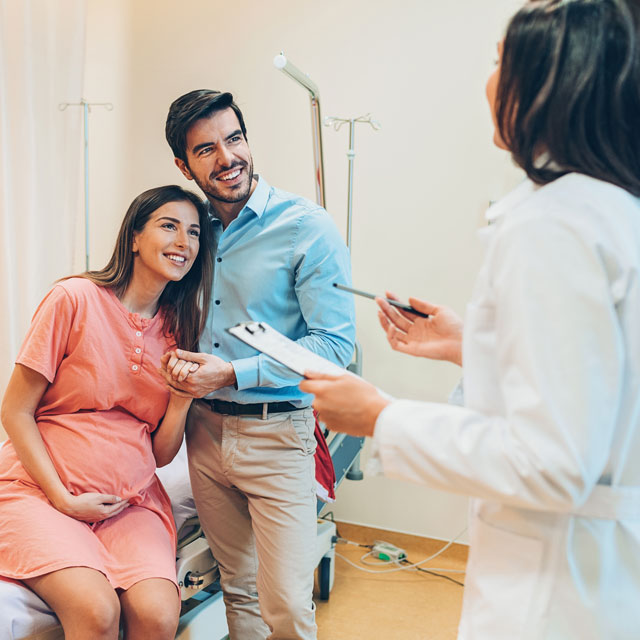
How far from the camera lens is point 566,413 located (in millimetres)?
694

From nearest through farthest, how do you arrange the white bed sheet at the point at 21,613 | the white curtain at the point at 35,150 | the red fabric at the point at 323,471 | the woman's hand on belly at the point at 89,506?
the white bed sheet at the point at 21,613 → the woman's hand on belly at the point at 89,506 → the red fabric at the point at 323,471 → the white curtain at the point at 35,150

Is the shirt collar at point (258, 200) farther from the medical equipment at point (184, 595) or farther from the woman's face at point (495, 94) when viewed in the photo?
the woman's face at point (495, 94)

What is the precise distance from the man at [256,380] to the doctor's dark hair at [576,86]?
1.06 m

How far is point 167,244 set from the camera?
1.81 metres

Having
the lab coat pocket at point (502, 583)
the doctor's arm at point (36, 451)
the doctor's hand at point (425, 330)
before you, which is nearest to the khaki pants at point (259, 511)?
the doctor's arm at point (36, 451)

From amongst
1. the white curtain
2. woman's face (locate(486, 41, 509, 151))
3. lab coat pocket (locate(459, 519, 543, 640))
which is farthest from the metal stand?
lab coat pocket (locate(459, 519, 543, 640))

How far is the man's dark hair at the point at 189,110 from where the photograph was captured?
6.07ft

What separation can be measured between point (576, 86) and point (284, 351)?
0.52 meters

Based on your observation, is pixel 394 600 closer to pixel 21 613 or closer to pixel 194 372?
pixel 194 372

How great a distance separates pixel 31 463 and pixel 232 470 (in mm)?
475

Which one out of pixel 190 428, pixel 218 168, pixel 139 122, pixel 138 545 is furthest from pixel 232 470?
pixel 139 122

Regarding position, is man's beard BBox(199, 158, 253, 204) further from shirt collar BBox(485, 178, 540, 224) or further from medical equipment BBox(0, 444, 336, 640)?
shirt collar BBox(485, 178, 540, 224)

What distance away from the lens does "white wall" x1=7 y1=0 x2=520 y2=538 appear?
2.85m

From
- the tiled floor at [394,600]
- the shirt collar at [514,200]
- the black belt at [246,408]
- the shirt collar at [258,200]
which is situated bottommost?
the tiled floor at [394,600]
